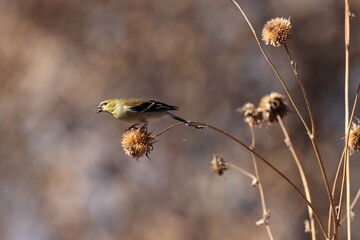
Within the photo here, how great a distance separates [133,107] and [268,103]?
493mm

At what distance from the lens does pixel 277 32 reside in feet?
5.77

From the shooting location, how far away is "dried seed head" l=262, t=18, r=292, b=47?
1728 mm

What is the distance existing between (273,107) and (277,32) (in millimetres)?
456

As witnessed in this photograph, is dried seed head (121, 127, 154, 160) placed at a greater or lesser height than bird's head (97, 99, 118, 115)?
lesser

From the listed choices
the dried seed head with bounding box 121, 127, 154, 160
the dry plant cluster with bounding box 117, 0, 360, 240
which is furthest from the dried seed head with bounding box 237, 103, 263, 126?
the dried seed head with bounding box 121, 127, 154, 160

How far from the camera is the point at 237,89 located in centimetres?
589

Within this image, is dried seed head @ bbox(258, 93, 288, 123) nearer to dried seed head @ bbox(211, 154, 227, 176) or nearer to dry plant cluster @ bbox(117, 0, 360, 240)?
dry plant cluster @ bbox(117, 0, 360, 240)

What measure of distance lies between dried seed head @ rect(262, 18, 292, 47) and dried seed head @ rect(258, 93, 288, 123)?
0.40 m

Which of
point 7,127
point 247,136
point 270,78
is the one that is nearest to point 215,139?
point 247,136

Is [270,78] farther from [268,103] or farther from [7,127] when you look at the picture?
[268,103]

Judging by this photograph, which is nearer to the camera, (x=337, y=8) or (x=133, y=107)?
(x=133, y=107)

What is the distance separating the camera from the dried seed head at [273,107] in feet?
7.10

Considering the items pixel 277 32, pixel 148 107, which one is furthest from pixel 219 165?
pixel 277 32

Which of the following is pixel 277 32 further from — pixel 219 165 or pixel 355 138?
pixel 219 165
